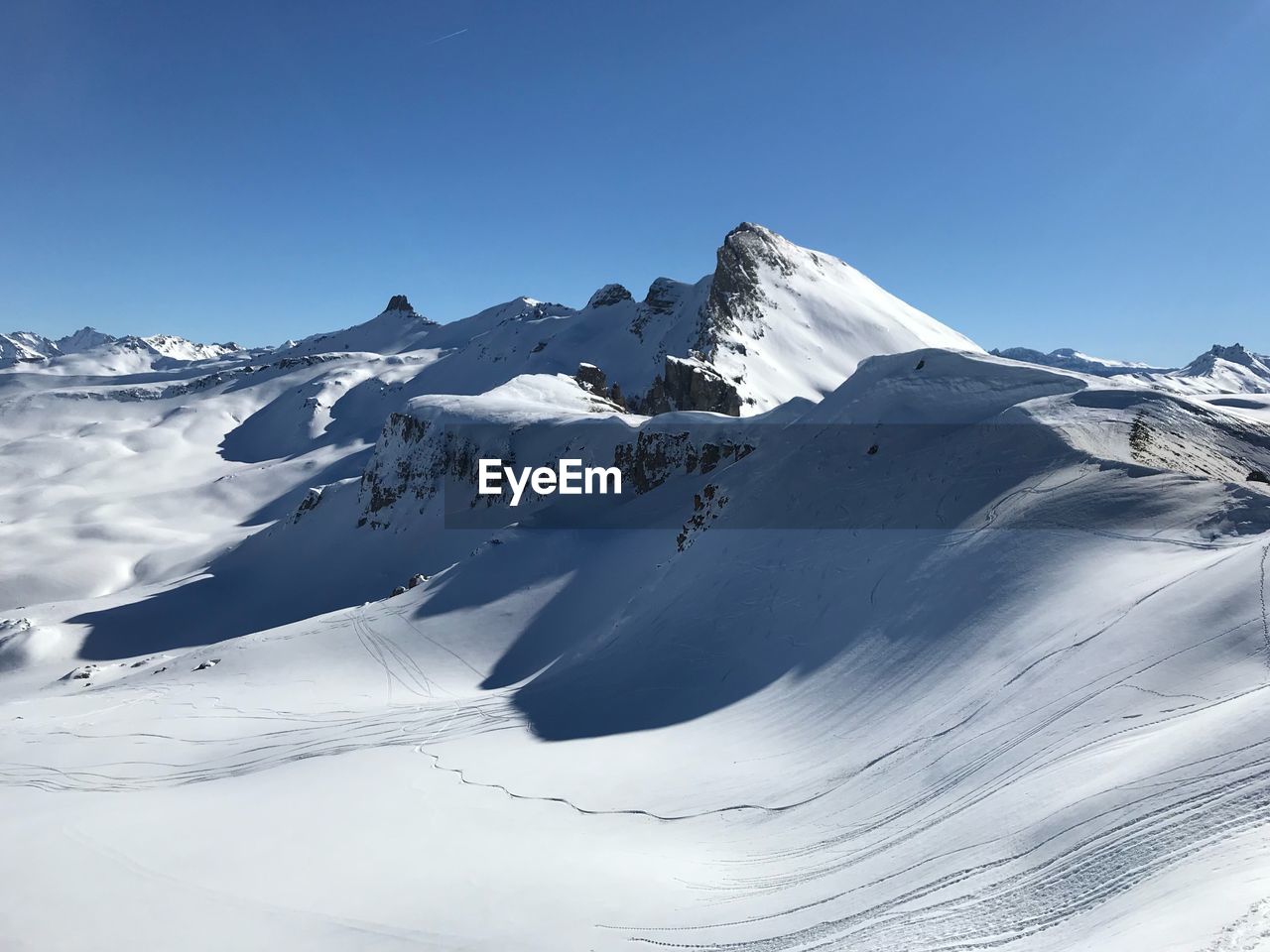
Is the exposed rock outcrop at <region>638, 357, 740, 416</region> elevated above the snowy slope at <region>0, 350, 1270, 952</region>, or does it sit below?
above

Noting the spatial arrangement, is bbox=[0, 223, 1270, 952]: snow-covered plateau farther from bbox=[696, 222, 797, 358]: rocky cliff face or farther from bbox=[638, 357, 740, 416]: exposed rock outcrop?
bbox=[696, 222, 797, 358]: rocky cliff face

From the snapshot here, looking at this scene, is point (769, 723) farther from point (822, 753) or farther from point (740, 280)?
point (740, 280)

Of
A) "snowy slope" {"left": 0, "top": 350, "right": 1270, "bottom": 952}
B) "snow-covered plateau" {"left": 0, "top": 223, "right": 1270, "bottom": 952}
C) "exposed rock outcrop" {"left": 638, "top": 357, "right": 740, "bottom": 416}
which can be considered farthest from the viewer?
"exposed rock outcrop" {"left": 638, "top": 357, "right": 740, "bottom": 416}

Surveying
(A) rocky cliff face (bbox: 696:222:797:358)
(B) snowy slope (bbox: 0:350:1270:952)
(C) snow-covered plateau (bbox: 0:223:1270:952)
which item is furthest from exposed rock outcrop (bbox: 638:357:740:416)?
(B) snowy slope (bbox: 0:350:1270:952)

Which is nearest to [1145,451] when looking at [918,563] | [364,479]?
[918,563]

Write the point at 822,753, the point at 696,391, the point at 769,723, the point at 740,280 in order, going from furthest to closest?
1. the point at 740,280
2. the point at 696,391
3. the point at 769,723
4. the point at 822,753

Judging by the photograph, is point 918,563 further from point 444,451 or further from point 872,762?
point 444,451

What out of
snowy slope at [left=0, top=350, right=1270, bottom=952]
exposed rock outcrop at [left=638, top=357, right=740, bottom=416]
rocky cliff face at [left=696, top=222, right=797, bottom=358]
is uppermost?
rocky cliff face at [left=696, top=222, right=797, bottom=358]

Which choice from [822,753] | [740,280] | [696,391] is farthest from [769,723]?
[740,280]

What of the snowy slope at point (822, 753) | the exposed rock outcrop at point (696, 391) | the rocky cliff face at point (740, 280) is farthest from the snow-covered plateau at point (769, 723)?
the rocky cliff face at point (740, 280)
